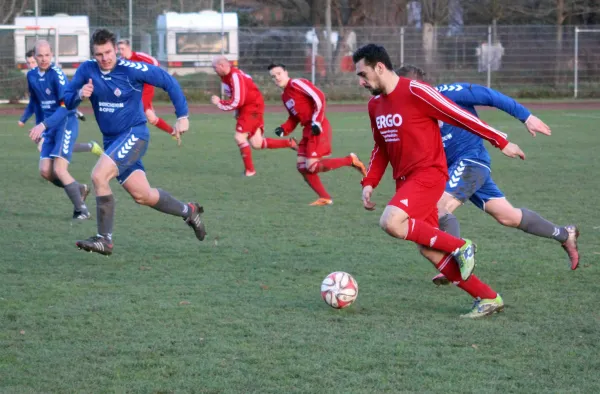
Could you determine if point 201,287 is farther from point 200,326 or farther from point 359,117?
point 359,117

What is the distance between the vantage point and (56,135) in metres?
9.68

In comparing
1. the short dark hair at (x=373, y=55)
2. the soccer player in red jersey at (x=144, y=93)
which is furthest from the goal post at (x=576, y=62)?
the short dark hair at (x=373, y=55)

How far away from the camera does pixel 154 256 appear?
7.53 m

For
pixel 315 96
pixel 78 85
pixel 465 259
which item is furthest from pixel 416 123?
pixel 315 96

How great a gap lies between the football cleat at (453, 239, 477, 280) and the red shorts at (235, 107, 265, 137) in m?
8.16

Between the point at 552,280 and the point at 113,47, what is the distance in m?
3.68

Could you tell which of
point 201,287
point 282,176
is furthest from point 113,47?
point 282,176

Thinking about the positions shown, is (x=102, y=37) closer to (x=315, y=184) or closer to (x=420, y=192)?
(x=420, y=192)

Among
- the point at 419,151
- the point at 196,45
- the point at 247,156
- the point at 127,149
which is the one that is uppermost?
the point at 196,45

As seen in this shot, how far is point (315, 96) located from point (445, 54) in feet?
64.1

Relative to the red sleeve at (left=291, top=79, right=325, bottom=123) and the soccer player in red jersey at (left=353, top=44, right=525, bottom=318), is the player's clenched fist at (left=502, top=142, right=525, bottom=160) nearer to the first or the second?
the soccer player in red jersey at (left=353, top=44, right=525, bottom=318)

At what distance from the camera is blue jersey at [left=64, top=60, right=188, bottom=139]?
739 cm

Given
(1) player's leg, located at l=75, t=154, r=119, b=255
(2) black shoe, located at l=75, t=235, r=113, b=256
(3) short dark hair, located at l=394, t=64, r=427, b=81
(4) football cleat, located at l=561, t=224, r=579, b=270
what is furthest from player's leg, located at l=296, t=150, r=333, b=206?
(3) short dark hair, located at l=394, t=64, r=427, b=81

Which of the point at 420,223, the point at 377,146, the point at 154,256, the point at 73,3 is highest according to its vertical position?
the point at 73,3
